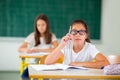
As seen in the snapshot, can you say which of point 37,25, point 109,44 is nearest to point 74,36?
point 37,25

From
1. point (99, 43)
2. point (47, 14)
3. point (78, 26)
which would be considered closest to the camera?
point (78, 26)

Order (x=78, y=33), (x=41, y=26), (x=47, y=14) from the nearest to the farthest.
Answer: (x=78, y=33), (x=41, y=26), (x=47, y=14)

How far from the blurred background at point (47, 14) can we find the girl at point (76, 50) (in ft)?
13.4

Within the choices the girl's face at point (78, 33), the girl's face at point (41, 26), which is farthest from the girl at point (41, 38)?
the girl's face at point (78, 33)

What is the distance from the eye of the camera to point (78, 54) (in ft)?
9.70

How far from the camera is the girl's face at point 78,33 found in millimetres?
2771

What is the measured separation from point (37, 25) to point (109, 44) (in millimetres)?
2573

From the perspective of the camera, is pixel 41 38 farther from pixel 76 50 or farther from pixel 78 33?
pixel 78 33

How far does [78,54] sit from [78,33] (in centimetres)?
28

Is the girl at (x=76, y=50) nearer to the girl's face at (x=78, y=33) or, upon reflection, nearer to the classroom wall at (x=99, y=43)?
the girl's face at (x=78, y=33)

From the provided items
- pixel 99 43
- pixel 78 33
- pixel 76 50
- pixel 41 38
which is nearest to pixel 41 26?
pixel 41 38

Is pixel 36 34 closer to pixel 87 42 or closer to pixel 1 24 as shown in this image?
pixel 87 42

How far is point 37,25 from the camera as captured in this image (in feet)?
16.0

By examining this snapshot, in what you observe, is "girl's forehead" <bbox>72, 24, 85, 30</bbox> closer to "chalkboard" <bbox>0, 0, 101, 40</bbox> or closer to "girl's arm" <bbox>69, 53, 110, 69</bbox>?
"girl's arm" <bbox>69, 53, 110, 69</bbox>
